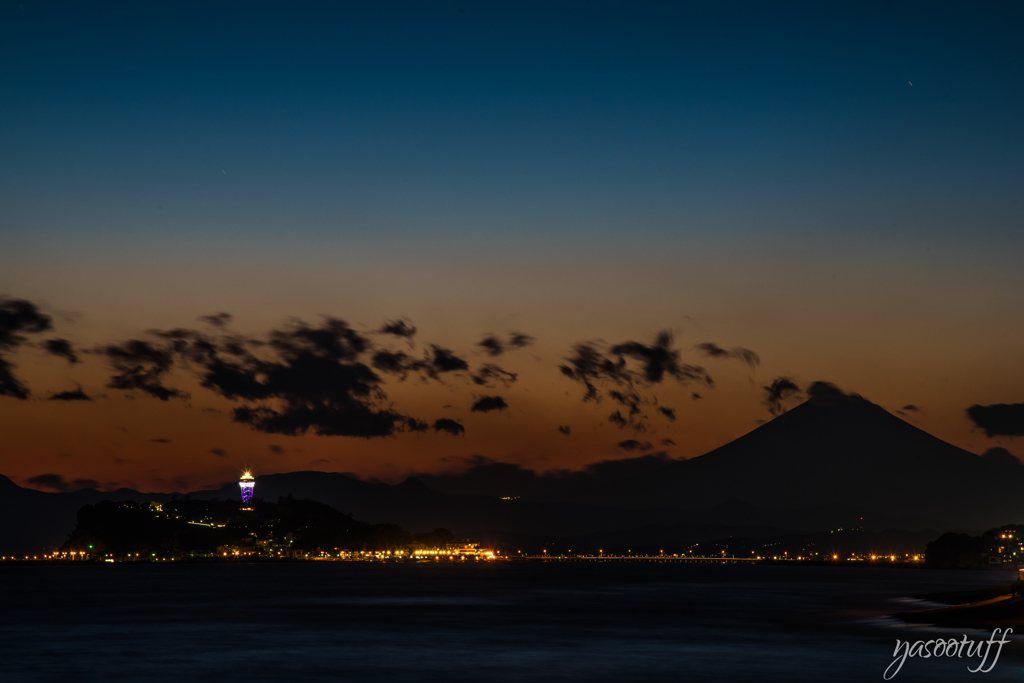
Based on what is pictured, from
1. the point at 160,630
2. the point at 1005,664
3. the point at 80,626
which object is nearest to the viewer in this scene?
the point at 1005,664

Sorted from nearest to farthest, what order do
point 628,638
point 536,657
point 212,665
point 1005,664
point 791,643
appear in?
point 1005,664, point 212,665, point 536,657, point 791,643, point 628,638

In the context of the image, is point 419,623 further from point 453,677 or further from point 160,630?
point 453,677

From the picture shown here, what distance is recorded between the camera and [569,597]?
409 ft

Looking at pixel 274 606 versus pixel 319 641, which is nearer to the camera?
pixel 319 641

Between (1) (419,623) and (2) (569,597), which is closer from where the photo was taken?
(1) (419,623)

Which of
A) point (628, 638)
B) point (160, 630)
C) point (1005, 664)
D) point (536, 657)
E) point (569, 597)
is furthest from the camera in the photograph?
point (569, 597)

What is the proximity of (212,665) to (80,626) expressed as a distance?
105 ft

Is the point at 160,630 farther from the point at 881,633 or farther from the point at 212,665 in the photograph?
the point at 881,633

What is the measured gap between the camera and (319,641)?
6131 cm

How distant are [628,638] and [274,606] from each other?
5022cm

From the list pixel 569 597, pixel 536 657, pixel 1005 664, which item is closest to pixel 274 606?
pixel 569 597

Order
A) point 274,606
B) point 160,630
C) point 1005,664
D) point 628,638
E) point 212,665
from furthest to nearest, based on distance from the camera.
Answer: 1. point 274,606
2. point 160,630
3. point 628,638
4. point 212,665
5. point 1005,664

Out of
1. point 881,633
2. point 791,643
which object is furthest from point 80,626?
point 881,633

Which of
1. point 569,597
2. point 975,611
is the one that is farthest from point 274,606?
point 975,611
